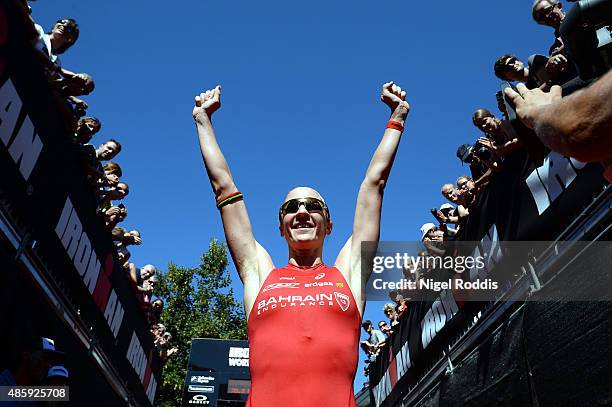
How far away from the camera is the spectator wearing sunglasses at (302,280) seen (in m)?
1.71

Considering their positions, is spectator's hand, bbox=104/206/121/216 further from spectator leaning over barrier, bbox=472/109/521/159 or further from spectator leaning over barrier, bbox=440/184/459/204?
spectator leaning over barrier, bbox=472/109/521/159

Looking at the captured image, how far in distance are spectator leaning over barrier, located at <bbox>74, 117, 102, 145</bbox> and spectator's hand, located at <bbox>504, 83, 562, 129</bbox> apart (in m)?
4.94

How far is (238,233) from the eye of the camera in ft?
6.92

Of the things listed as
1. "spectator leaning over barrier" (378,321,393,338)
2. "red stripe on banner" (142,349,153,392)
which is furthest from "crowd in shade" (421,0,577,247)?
"red stripe on banner" (142,349,153,392)

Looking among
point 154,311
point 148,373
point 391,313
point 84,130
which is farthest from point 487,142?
point 148,373

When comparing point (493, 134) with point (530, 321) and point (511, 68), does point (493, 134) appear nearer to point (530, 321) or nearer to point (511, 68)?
point (511, 68)

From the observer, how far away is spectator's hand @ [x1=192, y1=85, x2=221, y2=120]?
2.43 meters

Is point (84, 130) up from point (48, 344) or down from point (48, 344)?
up

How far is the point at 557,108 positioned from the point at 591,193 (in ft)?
8.89

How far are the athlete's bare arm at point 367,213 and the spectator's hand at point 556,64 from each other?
2322 mm

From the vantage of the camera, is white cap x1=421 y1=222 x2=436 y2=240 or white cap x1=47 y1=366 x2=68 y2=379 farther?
white cap x1=421 y1=222 x2=436 y2=240

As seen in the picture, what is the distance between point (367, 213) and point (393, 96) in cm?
70

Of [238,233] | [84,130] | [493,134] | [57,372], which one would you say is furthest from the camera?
[84,130]

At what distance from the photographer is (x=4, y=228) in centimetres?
384
